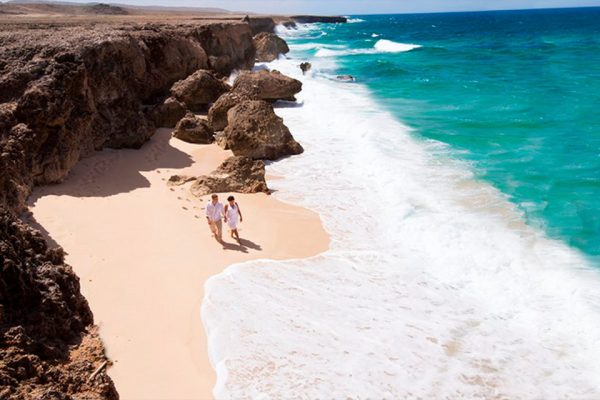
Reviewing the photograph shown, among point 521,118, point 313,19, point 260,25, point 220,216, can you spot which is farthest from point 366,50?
point 313,19

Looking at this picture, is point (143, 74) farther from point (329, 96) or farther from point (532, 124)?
point (532, 124)

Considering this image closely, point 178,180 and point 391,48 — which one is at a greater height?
point 391,48

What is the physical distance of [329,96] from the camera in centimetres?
2691

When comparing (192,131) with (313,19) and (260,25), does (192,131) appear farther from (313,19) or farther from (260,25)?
(313,19)

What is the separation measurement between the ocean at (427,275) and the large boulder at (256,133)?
67 centimetres

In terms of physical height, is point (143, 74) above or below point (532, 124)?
above

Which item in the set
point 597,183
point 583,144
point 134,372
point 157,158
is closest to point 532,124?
point 583,144

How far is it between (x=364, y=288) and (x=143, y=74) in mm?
13660

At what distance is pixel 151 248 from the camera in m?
10.1

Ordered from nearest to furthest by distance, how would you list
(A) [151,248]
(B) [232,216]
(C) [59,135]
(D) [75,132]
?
(A) [151,248], (B) [232,216], (C) [59,135], (D) [75,132]

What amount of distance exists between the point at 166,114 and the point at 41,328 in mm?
13965

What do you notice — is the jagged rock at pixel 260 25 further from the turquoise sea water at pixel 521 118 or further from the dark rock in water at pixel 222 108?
the dark rock in water at pixel 222 108

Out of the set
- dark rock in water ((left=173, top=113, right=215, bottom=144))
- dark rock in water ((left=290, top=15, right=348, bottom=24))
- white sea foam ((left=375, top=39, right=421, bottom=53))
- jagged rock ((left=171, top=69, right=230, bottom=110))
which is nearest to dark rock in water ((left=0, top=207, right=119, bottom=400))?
dark rock in water ((left=173, top=113, right=215, bottom=144))

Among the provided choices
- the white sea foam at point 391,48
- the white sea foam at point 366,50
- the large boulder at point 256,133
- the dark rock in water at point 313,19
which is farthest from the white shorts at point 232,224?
the dark rock in water at point 313,19
